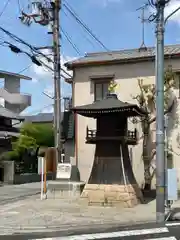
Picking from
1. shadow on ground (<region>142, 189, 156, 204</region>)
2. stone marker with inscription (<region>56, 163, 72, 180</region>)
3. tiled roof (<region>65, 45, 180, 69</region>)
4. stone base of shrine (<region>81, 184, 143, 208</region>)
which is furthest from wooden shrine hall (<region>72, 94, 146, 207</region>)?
tiled roof (<region>65, 45, 180, 69</region>)

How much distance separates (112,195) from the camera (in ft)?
52.0

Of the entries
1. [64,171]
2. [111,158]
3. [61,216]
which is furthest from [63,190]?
[61,216]

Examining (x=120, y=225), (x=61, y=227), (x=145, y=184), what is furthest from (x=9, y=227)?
(x=145, y=184)

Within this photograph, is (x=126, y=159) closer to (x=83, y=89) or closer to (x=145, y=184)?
(x=145, y=184)

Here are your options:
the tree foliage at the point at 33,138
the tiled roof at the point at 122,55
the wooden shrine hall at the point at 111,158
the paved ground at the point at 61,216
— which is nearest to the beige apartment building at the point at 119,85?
the tiled roof at the point at 122,55

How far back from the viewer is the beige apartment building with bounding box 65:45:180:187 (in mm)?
20312

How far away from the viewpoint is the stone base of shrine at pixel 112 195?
614 inches

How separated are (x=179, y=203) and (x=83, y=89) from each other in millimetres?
8301

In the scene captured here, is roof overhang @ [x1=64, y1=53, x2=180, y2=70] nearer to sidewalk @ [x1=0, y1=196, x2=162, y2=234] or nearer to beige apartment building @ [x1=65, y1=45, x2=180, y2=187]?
beige apartment building @ [x1=65, y1=45, x2=180, y2=187]

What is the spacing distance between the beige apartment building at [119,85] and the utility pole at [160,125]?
265 inches

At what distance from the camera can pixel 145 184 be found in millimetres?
20016

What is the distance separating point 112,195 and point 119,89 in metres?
7.14

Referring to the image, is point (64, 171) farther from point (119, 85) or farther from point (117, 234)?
point (117, 234)

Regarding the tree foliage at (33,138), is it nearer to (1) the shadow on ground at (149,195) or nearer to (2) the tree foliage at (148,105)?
(2) the tree foliage at (148,105)
